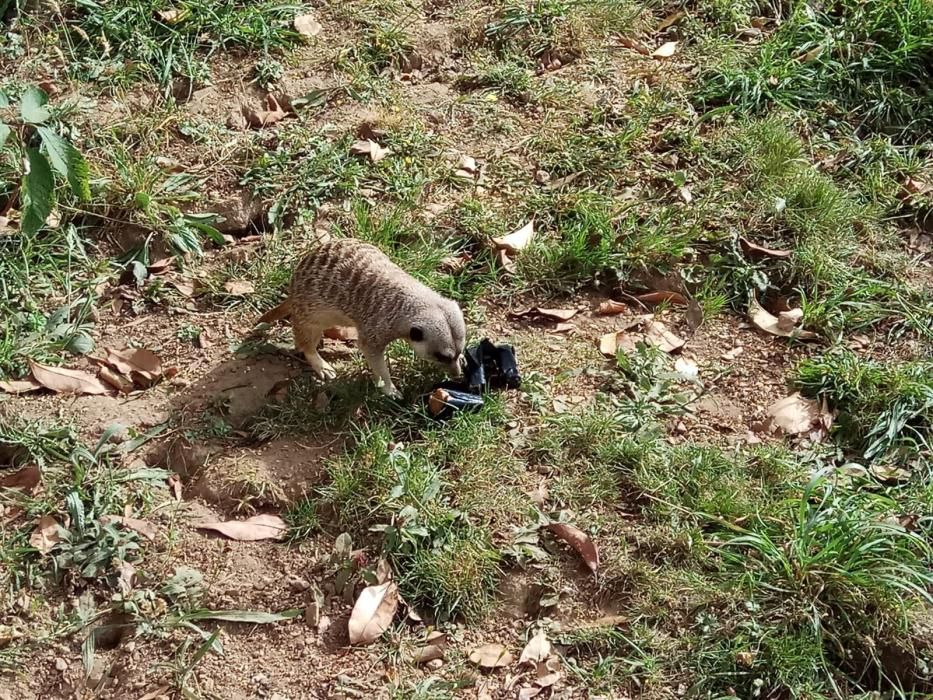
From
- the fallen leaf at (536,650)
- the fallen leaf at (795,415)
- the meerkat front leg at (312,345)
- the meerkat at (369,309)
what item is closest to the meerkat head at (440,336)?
the meerkat at (369,309)

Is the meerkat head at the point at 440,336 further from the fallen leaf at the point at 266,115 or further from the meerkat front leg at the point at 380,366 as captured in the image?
the fallen leaf at the point at 266,115

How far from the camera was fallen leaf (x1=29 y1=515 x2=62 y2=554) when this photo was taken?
3.63m

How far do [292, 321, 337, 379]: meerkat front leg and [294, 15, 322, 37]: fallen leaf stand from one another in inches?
83.8

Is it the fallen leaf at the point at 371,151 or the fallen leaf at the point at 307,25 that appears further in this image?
the fallen leaf at the point at 307,25

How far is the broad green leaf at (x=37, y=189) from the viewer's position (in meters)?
3.66

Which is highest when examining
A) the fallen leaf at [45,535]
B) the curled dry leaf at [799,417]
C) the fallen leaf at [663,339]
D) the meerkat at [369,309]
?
the meerkat at [369,309]

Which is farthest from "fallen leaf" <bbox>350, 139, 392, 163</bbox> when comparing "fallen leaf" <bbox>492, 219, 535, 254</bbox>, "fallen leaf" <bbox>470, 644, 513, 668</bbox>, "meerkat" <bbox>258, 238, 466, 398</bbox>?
"fallen leaf" <bbox>470, 644, 513, 668</bbox>

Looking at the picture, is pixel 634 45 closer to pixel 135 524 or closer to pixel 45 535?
pixel 135 524

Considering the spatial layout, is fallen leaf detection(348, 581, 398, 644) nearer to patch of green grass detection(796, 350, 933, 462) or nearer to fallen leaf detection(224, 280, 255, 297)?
fallen leaf detection(224, 280, 255, 297)

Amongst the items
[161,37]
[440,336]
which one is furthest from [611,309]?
[161,37]

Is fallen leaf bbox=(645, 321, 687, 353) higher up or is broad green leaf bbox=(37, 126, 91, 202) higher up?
broad green leaf bbox=(37, 126, 91, 202)

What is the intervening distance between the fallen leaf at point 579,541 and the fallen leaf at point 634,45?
10.2 feet

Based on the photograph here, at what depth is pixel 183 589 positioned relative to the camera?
3.55 meters

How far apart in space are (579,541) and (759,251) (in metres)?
1.84
